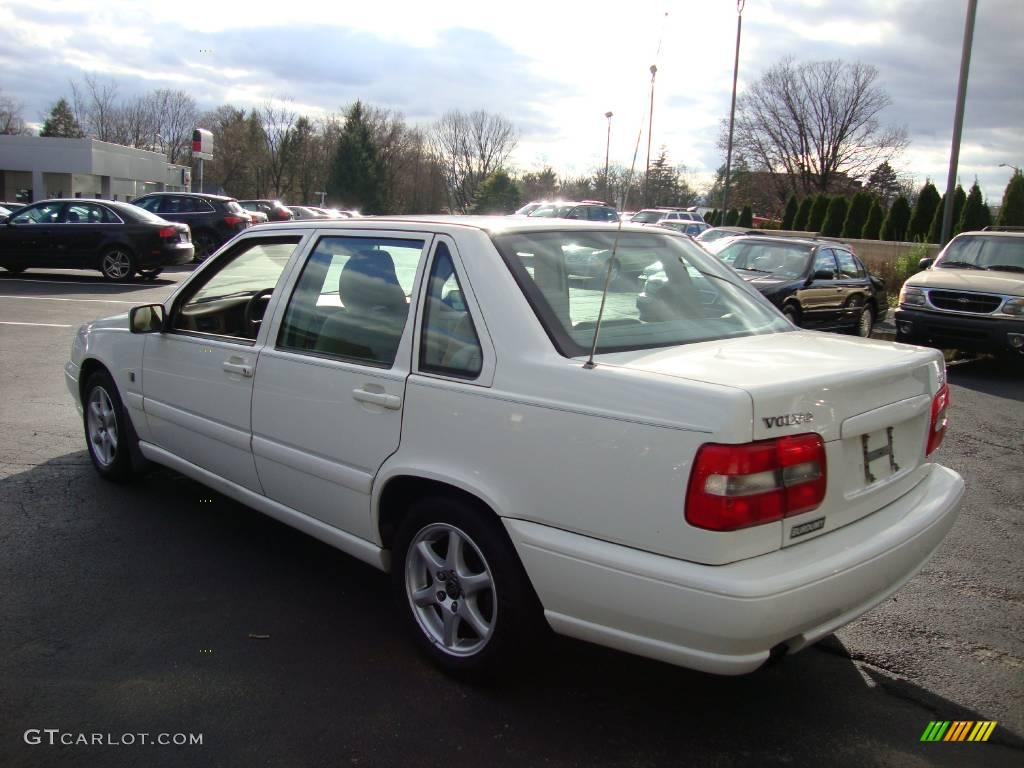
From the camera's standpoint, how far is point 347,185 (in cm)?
7112

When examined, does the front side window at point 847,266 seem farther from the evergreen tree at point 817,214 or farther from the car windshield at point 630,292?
the evergreen tree at point 817,214

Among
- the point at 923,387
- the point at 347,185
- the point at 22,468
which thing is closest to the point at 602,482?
the point at 923,387

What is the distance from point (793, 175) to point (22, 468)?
5667cm

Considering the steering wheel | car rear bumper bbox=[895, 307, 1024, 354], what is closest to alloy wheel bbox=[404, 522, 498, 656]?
the steering wheel

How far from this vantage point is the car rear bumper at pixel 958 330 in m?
10.0

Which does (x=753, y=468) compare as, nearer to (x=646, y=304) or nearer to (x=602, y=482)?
(x=602, y=482)

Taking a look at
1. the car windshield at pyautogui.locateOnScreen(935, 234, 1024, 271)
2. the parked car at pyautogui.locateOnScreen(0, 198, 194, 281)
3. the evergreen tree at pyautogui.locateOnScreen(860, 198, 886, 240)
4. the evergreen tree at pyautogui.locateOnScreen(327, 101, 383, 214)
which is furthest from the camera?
the evergreen tree at pyautogui.locateOnScreen(327, 101, 383, 214)

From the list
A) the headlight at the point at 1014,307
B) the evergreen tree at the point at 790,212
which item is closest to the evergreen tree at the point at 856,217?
the evergreen tree at the point at 790,212

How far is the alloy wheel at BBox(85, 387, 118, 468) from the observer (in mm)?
5090

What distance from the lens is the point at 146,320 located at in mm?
4422

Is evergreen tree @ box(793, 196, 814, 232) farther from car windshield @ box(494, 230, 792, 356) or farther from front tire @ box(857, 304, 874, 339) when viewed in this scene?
car windshield @ box(494, 230, 792, 356)

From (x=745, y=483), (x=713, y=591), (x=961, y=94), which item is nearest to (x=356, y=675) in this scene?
(x=713, y=591)

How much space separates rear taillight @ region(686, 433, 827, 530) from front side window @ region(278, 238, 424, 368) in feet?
4.48

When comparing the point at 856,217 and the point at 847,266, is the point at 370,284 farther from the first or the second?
the point at 856,217
